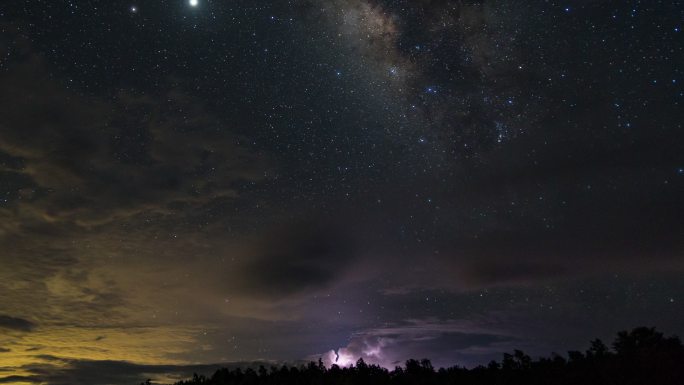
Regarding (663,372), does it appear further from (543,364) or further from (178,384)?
(178,384)

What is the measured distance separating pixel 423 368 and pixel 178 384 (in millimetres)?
28395

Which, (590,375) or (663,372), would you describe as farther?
(590,375)

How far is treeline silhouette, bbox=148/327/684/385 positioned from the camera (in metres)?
31.9

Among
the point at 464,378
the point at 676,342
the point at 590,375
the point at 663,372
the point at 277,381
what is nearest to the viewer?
the point at 663,372

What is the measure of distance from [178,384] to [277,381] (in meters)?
12.3

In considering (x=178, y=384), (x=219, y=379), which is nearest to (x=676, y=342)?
(x=219, y=379)

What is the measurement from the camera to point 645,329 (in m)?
44.9

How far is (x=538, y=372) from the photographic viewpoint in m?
37.9

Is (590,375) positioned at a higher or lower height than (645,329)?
lower

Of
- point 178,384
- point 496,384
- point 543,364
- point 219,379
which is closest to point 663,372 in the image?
point 543,364

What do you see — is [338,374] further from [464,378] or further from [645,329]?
[645,329]

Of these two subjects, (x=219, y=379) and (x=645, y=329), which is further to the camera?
(x=219, y=379)

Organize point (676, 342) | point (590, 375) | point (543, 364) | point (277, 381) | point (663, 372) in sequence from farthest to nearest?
point (277, 381)
point (676, 342)
point (543, 364)
point (590, 375)
point (663, 372)

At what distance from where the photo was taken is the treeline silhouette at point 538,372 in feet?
105
